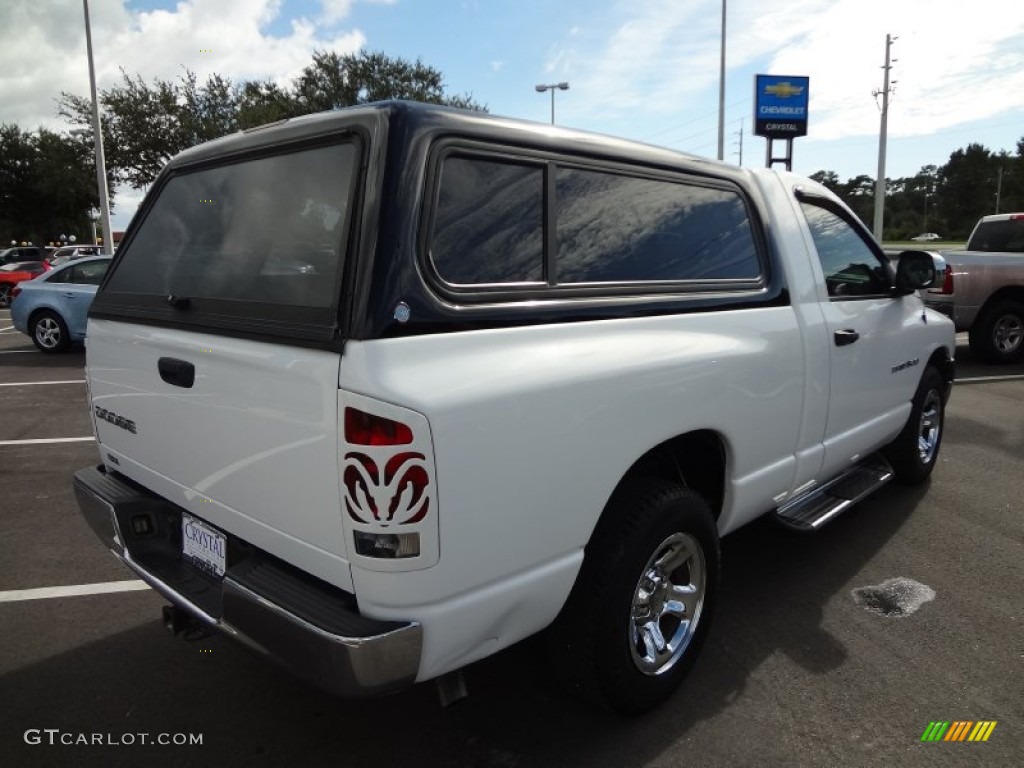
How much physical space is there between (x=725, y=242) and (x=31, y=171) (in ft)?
151

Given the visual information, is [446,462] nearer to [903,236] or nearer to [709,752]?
[709,752]

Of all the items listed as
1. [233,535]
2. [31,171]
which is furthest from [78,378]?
[31,171]

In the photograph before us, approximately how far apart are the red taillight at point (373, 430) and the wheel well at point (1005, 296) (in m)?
10.2

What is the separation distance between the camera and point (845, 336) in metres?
3.31

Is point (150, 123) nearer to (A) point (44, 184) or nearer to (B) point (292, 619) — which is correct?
(A) point (44, 184)

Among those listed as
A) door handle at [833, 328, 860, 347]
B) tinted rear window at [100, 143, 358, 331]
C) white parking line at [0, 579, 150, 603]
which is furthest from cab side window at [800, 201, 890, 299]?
white parking line at [0, 579, 150, 603]

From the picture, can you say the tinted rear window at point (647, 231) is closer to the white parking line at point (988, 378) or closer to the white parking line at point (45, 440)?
the white parking line at point (45, 440)

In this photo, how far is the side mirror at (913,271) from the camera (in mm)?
3848

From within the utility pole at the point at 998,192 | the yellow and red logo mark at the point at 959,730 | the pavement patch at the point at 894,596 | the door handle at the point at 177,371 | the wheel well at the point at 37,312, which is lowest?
the yellow and red logo mark at the point at 959,730

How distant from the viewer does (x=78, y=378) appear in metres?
9.19

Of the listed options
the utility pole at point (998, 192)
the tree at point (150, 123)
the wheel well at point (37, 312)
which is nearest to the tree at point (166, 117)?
the tree at point (150, 123)

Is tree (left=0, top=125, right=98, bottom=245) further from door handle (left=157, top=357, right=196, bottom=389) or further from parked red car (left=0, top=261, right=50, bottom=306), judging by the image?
door handle (left=157, top=357, right=196, bottom=389)

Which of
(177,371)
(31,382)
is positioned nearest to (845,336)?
(177,371)

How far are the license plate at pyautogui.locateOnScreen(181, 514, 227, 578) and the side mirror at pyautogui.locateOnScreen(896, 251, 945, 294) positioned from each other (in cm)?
362
